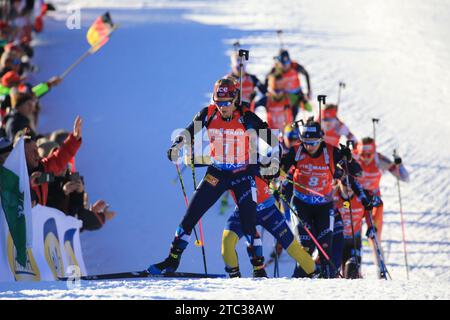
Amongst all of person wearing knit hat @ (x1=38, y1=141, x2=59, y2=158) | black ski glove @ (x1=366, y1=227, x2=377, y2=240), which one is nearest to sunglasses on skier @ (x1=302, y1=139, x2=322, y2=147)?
black ski glove @ (x1=366, y1=227, x2=377, y2=240)

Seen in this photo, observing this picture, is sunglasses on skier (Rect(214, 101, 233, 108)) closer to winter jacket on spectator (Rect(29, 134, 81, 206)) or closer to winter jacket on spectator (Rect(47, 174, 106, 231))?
winter jacket on spectator (Rect(29, 134, 81, 206))

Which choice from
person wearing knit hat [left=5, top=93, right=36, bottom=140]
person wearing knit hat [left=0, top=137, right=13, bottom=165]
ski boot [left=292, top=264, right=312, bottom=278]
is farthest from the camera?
person wearing knit hat [left=5, top=93, right=36, bottom=140]

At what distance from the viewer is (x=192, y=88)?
19734 mm

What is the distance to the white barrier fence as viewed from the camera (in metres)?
8.65

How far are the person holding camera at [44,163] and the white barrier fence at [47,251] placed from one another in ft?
0.59

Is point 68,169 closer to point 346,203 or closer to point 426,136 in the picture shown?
point 346,203

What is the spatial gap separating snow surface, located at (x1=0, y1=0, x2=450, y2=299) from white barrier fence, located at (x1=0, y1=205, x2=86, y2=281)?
0.66 meters

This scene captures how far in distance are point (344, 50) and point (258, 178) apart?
13437 mm

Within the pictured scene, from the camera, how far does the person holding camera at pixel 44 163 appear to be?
30.3ft

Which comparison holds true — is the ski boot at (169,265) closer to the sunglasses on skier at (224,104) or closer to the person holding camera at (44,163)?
the person holding camera at (44,163)

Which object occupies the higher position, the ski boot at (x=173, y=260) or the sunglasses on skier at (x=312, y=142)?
the sunglasses on skier at (x=312, y=142)

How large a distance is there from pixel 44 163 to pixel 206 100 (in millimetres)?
9174

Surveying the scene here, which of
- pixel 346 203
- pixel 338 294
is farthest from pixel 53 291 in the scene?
pixel 346 203

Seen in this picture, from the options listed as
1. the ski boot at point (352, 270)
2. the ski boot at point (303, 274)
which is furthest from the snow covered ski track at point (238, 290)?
the ski boot at point (352, 270)
